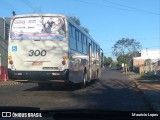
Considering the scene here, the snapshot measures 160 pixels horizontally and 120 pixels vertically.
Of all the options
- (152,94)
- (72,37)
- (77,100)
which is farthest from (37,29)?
(152,94)

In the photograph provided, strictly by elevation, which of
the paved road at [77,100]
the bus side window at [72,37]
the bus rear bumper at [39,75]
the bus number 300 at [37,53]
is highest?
the bus side window at [72,37]

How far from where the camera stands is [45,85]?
78.0 feet

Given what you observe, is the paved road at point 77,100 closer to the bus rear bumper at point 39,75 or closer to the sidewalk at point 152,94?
the sidewalk at point 152,94

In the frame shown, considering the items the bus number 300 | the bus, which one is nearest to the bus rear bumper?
the bus

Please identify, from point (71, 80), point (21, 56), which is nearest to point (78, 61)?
point (71, 80)

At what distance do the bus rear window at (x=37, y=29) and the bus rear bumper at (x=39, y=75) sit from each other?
160 centimetres

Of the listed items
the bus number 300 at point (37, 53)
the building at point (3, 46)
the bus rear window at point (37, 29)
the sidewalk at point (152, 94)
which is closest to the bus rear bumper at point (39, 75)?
the bus number 300 at point (37, 53)

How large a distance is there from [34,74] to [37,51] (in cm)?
108

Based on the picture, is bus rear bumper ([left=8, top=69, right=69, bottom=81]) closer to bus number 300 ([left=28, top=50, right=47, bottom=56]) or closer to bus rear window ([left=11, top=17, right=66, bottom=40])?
bus number 300 ([left=28, top=50, right=47, bottom=56])

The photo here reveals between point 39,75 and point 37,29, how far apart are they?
2.16m

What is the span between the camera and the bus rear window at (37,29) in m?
19.1

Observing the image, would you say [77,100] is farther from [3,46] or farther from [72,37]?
[3,46]

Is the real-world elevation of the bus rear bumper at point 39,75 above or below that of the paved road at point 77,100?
above

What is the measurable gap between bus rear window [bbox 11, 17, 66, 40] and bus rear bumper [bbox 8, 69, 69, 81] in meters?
1.60
